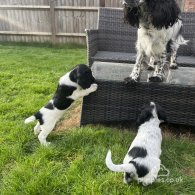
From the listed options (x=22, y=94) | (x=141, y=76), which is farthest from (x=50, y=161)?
(x=22, y=94)

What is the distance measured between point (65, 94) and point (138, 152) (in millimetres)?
1143

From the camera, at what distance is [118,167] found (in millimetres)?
2314

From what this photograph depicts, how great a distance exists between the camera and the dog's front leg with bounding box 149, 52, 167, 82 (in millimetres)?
3301

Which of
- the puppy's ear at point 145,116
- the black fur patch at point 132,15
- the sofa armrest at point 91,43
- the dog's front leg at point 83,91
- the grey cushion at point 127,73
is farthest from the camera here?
the sofa armrest at point 91,43

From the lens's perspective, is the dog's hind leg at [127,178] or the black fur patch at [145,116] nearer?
the dog's hind leg at [127,178]

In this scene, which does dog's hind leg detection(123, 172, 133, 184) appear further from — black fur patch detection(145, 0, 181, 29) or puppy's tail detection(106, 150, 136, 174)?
black fur patch detection(145, 0, 181, 29)

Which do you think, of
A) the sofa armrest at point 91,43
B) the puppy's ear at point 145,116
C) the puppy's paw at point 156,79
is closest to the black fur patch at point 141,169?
the puppy's ear at point 145,116

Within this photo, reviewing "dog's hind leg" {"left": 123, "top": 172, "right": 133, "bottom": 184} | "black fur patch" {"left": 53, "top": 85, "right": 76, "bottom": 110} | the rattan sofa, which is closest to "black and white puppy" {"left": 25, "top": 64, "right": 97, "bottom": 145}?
"black fur patch" {"left": 53, "top": 85, "right": 76, "bottom": 110}

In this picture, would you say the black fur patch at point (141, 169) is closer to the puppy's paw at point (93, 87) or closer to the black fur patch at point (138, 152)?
the black fur patch at point (138, 152)

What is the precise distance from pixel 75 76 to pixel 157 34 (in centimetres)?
104

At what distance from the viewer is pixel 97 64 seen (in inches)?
163

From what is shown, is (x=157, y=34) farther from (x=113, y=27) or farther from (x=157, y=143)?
(x=113, y=27)

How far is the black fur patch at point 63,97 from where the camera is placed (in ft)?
10.6

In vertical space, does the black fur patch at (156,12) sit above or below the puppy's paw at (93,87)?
above
